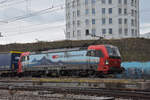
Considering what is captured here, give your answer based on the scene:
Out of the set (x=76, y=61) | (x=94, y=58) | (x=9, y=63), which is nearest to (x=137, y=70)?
(x=94, y=58)

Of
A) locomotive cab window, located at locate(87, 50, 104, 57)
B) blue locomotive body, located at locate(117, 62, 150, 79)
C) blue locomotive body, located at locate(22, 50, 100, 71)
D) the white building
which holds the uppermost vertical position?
the white building

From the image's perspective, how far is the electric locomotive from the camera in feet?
83.5

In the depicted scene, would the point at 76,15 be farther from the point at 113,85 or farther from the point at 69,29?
the point at 113,85

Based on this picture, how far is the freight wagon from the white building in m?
38.7

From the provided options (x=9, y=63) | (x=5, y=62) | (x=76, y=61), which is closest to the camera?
(x=76, y=61)

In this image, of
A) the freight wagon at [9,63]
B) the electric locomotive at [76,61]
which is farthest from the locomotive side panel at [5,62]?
the electric locomotive at [76,61]

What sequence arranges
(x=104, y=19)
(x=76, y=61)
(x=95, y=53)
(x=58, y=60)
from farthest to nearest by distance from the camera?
(x=104, y=19)
(x=58, y=60)
(x=76, y=61)
(x=95, y=53)

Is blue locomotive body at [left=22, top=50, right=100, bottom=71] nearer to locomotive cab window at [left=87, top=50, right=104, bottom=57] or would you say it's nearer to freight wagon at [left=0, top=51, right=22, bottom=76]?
locomotive cab window at [left=87, top=50, right=104, bottom=57]

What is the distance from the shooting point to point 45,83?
21734 millimetres

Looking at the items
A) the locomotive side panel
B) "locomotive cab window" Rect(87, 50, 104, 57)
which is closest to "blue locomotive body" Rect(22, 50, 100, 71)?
"locomotive cab window" Rect(87, 50, 104, 57)

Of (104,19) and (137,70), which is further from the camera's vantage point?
(104,19)

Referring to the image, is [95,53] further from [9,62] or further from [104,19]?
[104,19]

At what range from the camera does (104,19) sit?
250 feet

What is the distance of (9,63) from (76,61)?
40.3 feet
